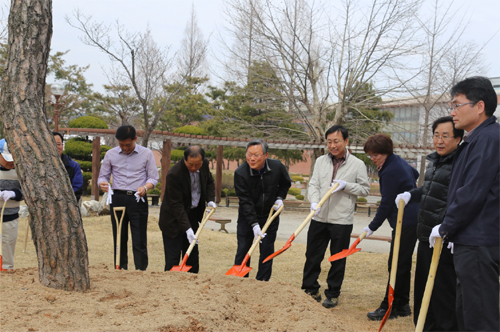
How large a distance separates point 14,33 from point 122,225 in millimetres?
2314

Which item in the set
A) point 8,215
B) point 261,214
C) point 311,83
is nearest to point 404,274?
point 261,214

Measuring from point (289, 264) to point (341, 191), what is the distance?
2.37m

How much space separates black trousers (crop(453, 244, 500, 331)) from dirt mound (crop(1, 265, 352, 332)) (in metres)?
0.81

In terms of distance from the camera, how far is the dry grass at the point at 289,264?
12.9 feet

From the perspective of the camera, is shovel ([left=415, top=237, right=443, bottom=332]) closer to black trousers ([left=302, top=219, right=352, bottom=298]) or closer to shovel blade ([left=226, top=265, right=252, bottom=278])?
black trousers ([left=302, top=219, right=352, bottom=298])

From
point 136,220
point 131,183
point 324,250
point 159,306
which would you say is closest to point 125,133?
point 131,183

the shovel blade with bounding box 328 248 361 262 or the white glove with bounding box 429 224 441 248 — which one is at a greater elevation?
the white glove with bounding box 429 224 441 248

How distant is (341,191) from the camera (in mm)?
4059

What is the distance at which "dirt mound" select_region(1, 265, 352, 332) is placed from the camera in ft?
7.85

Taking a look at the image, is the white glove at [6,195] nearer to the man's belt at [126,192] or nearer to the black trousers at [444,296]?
the man's belt at [126,192]

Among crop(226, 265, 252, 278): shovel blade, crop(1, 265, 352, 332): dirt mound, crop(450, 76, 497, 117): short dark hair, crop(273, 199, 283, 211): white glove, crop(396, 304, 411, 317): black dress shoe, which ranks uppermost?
crop(450, 76, 497, 117): short dark hair

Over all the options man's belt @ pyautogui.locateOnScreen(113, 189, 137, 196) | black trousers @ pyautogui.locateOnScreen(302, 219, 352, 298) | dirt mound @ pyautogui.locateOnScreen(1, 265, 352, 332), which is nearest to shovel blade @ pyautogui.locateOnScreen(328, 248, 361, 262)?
black trousers @ pyautogui.locateOnScreen(302, 219, 352, 298)

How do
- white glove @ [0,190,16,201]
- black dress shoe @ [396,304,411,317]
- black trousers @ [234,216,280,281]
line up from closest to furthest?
black dress shoe @ [396,304,411,317] → white glove @ [0,190,16,201] → black trousers @ [234,216,280,281]

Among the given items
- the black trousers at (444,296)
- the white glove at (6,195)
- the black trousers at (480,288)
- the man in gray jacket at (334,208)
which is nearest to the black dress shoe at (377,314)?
the man in gray jacket at (334,208)
